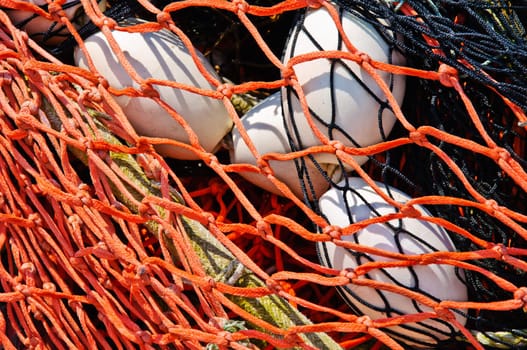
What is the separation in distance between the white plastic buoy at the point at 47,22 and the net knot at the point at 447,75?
2.20 feet

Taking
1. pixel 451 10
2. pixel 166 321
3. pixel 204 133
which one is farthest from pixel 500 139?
pixel 166 321

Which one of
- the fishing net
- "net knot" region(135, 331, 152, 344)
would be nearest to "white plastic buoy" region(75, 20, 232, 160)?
the fishing net

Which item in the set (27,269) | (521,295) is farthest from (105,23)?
(521,295)

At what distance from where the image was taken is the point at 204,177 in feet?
4.90

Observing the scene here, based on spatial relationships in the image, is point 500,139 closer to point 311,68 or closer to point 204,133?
point 311,68

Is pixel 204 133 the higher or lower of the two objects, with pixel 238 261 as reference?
higher

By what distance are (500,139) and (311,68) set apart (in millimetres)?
335

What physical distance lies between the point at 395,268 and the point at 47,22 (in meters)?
0.79

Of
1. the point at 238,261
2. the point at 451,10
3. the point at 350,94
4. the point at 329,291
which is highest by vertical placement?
the point at 451,10

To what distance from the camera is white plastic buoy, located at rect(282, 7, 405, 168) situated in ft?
4.10

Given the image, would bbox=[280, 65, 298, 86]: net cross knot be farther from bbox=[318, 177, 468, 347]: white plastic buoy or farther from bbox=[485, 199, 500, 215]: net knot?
bbox=[485, 199, 500, 215]: net knot

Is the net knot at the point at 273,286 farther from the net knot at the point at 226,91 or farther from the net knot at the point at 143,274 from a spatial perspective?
the net knot at the point at 226,91

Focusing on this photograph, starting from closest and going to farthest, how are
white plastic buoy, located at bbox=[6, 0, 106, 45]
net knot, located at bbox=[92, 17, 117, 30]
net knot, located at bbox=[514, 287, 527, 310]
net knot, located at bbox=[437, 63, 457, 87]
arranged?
net knot, located at bbox=[514, 287, 527, 310] → net knot, located at bbox=[437, 63, 457, 87] → net knot, located at bbox=[92, 17, 117, 30] → white plastic buoy, located at bbox=[6, 0, 106, 45]

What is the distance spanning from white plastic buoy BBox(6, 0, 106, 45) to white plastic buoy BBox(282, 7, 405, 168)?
0.44m
